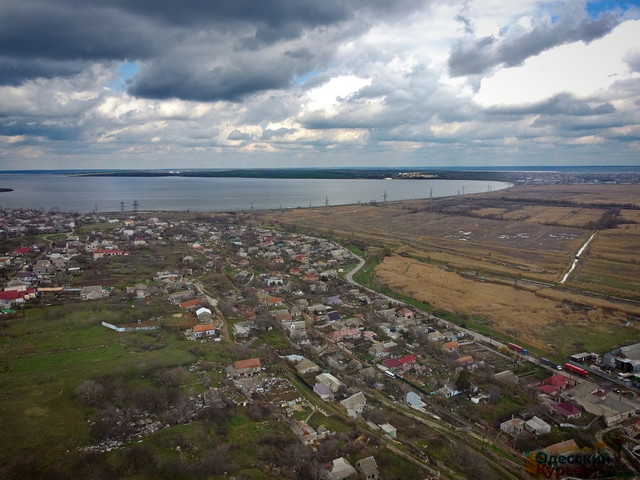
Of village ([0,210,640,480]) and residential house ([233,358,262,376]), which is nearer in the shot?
village ([0,210,640,480])

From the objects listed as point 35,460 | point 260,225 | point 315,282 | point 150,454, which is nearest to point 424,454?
point 150,454

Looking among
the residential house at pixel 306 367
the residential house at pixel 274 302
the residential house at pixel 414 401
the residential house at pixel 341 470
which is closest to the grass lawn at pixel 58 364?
the residential house at pixel 306 367

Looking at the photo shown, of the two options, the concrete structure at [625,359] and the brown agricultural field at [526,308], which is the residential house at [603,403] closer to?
the concrete structure at [625,359]

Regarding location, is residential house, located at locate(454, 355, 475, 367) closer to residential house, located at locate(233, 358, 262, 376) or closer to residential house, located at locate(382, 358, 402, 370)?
residential house, located at locate(382, 358, 402, 370)

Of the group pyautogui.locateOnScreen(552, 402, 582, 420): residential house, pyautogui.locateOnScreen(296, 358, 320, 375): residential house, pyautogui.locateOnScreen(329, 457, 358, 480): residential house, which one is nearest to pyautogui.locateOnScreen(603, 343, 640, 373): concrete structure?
pyautogui.locateOnScreen(552, 402, 582, 420): residential house

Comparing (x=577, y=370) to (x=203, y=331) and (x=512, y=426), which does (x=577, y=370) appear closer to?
(x=512, y=426)

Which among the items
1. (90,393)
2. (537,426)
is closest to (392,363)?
(537,426)
